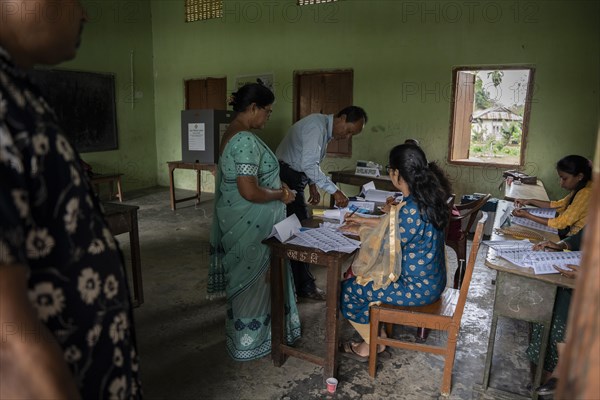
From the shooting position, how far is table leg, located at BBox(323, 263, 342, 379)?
77.9 inches

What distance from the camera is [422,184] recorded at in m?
2.00

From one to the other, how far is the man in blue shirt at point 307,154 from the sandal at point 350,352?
701mm

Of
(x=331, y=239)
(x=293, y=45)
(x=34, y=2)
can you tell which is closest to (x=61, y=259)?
(x=34, y=2)

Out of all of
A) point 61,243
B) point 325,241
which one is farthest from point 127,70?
point 61,243

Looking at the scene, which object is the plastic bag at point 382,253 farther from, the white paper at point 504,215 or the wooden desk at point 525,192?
the wooden desk at point 525,192

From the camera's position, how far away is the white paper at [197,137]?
19.6 feet

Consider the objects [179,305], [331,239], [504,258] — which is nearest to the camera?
[504,258]

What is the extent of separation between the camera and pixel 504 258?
192 centimetres

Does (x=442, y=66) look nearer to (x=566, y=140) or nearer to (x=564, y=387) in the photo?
(x=566, y=140)


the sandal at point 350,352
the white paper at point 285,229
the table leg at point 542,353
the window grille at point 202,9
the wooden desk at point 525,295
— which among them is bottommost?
the sandal at point 350,352

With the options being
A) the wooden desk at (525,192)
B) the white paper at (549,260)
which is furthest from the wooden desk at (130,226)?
the wooden desk at (525,192)

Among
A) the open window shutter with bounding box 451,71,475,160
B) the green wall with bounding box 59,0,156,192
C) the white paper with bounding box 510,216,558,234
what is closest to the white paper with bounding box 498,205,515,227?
the white paper with bounding box 510,216,558,234

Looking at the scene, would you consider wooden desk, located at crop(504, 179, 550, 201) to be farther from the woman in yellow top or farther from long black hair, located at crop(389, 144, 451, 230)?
long black hair, located at crop(389, 144, 451, 230)

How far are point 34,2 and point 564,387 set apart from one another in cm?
83
